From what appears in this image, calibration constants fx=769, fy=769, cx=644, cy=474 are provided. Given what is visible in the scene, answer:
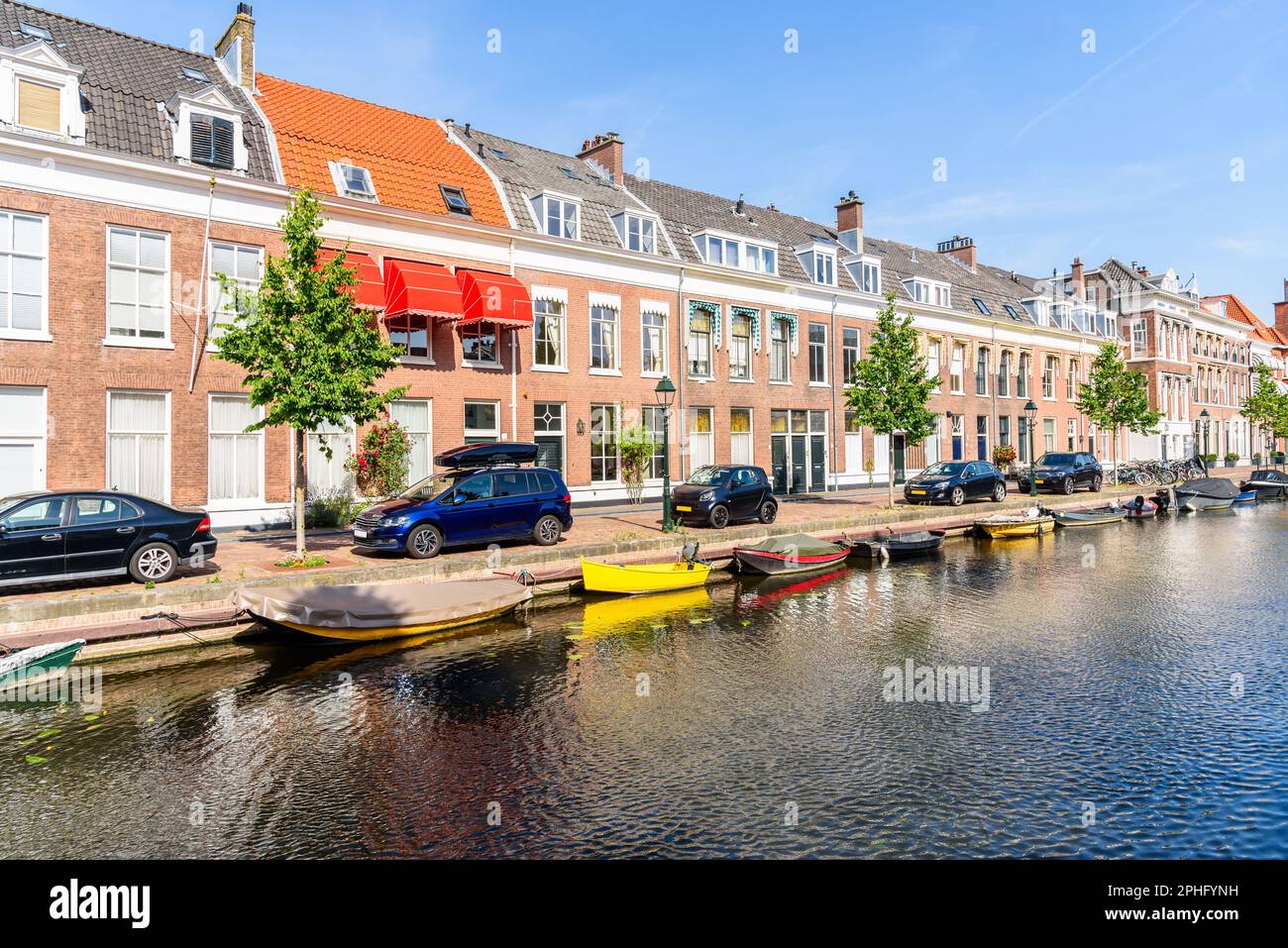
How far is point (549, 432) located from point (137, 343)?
1185 centimetres

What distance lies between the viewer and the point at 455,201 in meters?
24.6

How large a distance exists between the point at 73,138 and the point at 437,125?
1271 cm

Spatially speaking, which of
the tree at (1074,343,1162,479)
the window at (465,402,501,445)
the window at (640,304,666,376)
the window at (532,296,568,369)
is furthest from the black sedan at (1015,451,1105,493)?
the window at (465,402,501,445)

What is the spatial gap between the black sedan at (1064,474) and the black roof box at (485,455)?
25.2 metres

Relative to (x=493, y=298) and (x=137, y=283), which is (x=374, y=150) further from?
(x=137, y=283)

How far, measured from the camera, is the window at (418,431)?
74.9 feet

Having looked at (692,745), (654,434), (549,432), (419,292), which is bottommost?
(692,745)

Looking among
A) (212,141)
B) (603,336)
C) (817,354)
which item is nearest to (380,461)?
(212,141)

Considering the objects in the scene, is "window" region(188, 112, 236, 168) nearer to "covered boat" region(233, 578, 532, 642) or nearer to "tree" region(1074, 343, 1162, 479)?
"covered boat" region(233, 578, 532, 642)

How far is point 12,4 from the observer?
19.5m

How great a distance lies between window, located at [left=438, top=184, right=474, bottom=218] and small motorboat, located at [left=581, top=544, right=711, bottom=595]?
13.7 m

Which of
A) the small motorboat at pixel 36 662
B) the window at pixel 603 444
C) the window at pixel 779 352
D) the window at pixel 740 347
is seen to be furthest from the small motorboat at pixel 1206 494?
the small motorboat at pixel 36 662

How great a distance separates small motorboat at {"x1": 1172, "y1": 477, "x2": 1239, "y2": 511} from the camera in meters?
34.5

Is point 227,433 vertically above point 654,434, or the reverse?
point 654,434
